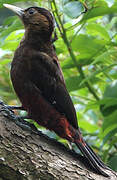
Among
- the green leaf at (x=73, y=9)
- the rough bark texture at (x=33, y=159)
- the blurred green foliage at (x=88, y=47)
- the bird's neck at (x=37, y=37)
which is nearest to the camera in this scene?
the rough bark texture at (x=33, y=159)

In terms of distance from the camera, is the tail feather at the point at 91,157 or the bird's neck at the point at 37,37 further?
the bird's neck at the point at 37,37

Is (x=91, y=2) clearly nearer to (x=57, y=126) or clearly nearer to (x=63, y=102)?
(x=63, y=102)

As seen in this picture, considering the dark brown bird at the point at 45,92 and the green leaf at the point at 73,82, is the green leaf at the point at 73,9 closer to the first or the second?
the dark brown bird at the point at 45,92

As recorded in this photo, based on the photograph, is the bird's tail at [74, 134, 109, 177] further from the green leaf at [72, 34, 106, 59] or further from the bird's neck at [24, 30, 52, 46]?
the bird's neck at [24, 30, 52, 46]

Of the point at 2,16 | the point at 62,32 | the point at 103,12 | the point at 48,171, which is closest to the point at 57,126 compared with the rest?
the point at 48,171

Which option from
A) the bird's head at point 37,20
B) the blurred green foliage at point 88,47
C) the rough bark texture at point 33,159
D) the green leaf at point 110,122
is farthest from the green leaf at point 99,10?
the rough bark texture at point 33,159

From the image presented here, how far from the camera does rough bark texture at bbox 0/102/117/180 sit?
2234 mm

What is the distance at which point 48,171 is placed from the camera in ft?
7.72

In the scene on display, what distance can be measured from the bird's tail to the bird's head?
889 mm

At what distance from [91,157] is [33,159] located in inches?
20.1

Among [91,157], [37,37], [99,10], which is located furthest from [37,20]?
[91,157]

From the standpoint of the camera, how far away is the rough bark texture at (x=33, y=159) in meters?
2.23

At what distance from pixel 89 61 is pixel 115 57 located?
0.21 meters

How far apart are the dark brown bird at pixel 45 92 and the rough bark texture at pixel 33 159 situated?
0.67 ft
